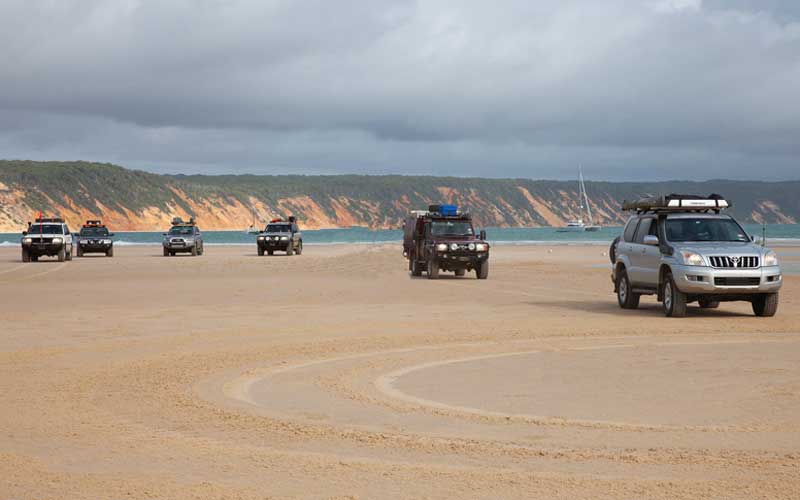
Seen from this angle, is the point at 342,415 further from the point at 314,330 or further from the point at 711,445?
the point at 314,330

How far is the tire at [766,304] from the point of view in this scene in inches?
835

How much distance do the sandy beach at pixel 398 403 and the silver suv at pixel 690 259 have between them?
2.18 feet

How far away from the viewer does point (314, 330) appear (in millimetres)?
18609

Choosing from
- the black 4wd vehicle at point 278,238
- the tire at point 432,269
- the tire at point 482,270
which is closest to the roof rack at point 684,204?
the tire at point 482,270

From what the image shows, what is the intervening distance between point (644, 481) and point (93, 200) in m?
189

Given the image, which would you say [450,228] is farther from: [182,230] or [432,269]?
[182,230]

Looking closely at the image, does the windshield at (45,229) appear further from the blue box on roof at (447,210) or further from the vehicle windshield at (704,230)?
the vehicle windshield at (704,230)

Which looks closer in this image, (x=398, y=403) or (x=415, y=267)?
(x=398, y=403)

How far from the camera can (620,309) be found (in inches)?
930

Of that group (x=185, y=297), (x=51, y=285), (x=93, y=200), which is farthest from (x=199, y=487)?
(x=93, y=200)

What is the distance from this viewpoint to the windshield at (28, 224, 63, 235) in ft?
185

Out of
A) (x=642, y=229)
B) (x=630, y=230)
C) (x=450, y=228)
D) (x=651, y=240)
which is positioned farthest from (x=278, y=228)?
(x=651, y=240)

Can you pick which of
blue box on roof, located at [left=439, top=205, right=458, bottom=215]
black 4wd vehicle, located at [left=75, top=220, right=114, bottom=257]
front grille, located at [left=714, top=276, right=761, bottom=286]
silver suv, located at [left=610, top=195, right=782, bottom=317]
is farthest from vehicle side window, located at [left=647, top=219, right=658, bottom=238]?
black 4wd vehicle, located at [left=75, top=220, right=114, bottom=257]

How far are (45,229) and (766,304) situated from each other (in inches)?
1712
